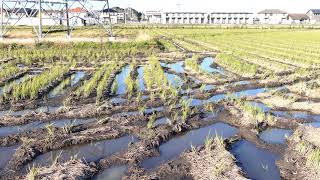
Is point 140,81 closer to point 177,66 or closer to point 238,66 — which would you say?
point 177,66

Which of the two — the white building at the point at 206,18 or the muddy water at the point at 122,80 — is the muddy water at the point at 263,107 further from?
the white building at the point at 206,18

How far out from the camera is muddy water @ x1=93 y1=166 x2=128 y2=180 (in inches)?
208

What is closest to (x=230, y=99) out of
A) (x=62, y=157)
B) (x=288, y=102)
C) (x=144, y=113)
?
(x=288, y=102)

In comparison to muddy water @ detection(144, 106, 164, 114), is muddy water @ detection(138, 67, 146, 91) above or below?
above

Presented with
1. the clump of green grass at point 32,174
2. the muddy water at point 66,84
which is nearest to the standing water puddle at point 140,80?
the muddy water at point 66,84

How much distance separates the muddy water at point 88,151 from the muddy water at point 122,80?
3.59 meters

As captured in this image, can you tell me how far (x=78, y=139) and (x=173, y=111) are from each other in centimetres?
251

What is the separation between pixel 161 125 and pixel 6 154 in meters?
2.78

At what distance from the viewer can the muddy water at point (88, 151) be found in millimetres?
5859

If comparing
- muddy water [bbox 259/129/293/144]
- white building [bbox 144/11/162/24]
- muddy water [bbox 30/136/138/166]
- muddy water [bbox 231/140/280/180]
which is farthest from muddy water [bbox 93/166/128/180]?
white building [bbox 144/11/162/24]

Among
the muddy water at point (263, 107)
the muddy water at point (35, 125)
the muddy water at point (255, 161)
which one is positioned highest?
the muddy water at point (35, 125)

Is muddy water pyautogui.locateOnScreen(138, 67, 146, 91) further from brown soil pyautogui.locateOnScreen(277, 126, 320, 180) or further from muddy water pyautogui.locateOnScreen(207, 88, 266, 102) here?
brown soil pyautogui.locateOnScreen(277, 126, 320, 180)

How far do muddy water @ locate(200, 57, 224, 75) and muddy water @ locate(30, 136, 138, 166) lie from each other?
782 centimetres

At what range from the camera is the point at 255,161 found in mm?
5973
